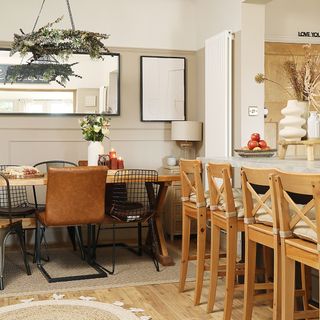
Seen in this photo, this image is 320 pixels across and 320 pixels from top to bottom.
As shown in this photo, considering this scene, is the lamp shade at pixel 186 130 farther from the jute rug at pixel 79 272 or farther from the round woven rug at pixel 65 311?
the round woven rug at pixel 65 311

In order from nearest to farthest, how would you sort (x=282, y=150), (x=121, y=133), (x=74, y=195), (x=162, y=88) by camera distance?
(x=282, y=150) → (x=74, y=195) → (x=121, y=133) → (x=162, y=88)

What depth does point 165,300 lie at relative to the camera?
13.0ft

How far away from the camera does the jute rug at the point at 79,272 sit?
4.33 meters

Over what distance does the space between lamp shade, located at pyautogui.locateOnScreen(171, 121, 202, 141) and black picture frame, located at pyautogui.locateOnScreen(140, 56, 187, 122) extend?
0.85ft

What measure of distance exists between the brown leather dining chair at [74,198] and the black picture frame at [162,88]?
191 cm

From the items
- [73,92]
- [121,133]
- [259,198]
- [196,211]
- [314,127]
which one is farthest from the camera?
[121,133]

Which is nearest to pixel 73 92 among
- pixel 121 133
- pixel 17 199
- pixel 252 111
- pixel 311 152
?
pixel 121 133

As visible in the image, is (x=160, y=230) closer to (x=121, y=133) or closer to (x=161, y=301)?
(x=161, y=301)

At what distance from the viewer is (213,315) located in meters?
3.61

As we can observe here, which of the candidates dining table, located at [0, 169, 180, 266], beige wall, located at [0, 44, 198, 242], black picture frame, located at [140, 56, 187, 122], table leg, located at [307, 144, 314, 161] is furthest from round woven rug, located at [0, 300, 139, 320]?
black picture frame, located at [140, 56, 187, 122]

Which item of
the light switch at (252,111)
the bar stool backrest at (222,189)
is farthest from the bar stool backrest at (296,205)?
the light switch at (252,111)

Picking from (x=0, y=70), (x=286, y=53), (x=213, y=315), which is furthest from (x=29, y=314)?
(x=286, y=53)

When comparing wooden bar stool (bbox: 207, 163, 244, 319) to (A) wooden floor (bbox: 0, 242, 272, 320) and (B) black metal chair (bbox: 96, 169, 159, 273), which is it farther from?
(B) black metal chair (bbox: 96, 169, 159, 273)

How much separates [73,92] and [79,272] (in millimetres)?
2076
